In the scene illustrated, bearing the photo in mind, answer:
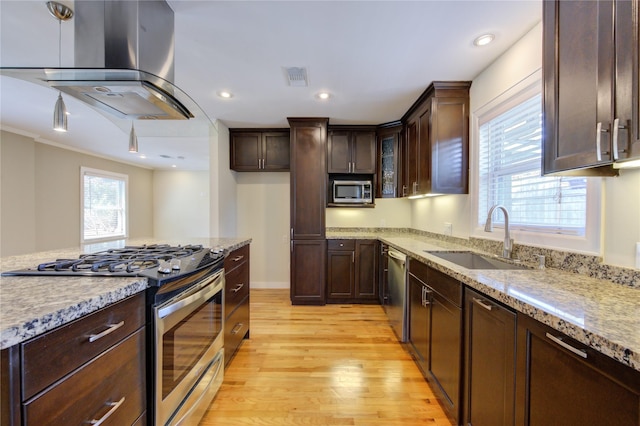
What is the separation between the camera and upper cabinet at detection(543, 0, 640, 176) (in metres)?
0.90

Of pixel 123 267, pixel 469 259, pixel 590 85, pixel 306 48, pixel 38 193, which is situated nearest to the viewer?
pixel 590 85

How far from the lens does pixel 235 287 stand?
229 cm

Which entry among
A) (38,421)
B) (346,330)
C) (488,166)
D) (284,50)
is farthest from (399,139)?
(38,421)

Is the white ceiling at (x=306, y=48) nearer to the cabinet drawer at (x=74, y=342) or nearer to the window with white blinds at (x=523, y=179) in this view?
the window with white blinds at (x=523, y=179)

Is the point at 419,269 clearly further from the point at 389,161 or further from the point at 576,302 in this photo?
the point at 389,161

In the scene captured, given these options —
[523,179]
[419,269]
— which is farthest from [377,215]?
[523,179]

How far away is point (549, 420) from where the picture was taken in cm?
88

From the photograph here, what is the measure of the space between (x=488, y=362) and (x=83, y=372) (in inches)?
64.4

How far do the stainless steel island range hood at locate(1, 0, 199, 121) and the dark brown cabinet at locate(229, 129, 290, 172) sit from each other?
2378mm

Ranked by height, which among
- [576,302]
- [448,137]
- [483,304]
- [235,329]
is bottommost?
[235,329]

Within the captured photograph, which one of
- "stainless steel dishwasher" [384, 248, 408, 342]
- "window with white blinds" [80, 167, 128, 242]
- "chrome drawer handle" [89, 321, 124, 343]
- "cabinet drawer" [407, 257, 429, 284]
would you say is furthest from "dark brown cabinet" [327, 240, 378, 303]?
"window with white blinds" [80, 167, 128, 242]

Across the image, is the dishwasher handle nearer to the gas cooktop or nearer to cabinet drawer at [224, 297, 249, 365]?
cabinet drawer at [224, 297, 249, 365]

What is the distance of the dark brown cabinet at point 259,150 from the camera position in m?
3.90

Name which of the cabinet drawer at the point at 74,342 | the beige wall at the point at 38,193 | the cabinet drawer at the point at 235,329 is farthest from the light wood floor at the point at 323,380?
the beige wall at the point at 38,193
